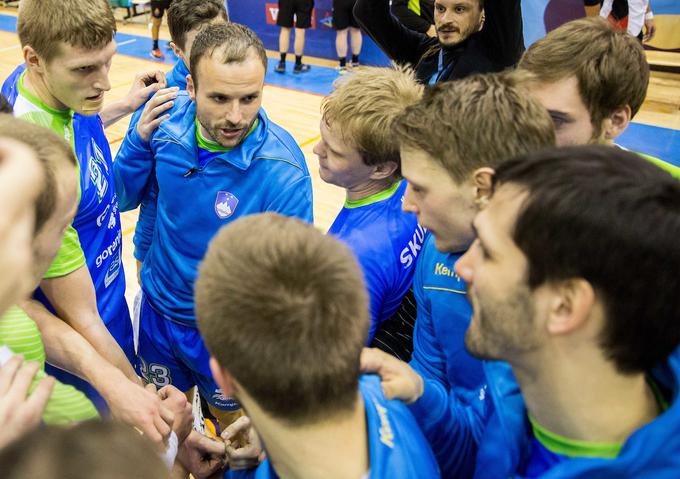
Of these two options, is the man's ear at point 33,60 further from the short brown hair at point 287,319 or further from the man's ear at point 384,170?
the short brown hair at point 287,319

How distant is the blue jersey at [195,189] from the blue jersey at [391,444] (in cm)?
116

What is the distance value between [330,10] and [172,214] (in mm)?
8049

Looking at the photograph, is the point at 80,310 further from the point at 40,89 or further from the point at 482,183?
the point at 482,183

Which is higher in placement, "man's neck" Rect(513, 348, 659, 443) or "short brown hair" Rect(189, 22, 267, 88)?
"short brown hair" Rect(189, 22, 267, 88)

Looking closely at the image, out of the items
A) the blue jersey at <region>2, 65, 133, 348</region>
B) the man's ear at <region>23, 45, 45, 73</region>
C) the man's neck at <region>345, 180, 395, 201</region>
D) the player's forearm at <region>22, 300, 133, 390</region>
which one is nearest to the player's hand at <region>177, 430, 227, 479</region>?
the player's forearm at <region>22, 300, 133, 390</region>

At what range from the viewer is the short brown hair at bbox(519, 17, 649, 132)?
193 centimetres

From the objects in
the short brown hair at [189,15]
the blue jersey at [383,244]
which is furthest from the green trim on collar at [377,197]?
the short brown hair at [189,15]

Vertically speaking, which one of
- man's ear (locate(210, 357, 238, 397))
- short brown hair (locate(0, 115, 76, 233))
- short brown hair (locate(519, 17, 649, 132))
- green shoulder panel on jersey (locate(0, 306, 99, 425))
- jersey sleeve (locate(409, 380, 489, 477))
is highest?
short brown hair (locate(519, 17, 649, 132))

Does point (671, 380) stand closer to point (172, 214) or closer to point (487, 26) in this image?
point (172, 214)

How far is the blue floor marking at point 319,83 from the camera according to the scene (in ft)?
20.3

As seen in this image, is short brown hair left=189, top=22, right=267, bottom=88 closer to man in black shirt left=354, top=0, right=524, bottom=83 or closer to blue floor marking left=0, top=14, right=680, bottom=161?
man in black shirt left=354, top=0, right=524, bottom=83

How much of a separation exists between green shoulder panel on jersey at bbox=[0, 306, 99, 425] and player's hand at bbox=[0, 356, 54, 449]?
0.07 metres

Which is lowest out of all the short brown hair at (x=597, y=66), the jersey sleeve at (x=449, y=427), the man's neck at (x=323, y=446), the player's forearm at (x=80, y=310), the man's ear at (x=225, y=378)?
the player's forearm at (x=80, y=310)

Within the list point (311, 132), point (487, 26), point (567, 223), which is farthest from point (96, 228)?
point (311, 132)
